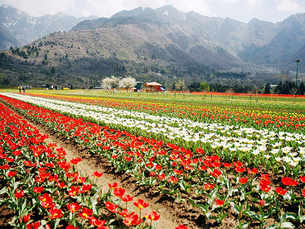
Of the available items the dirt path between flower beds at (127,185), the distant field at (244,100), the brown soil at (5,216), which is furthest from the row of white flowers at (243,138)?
the distant field at (244,100)

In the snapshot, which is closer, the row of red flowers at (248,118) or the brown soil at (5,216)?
the brown soil at (5,216)

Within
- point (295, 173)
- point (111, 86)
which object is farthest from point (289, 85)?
point (295, 173)

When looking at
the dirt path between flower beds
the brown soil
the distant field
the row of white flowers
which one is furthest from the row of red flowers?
the brown soil

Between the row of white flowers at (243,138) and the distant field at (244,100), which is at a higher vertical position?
the distant field at (244,100)

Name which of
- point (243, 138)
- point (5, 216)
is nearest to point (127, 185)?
point (5, 216)

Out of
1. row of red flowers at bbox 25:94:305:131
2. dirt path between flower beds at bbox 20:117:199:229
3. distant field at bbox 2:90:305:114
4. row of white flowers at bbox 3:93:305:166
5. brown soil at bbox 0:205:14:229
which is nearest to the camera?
brown soil at bbox 0:205:14:229

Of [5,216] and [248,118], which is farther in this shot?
[248,118]

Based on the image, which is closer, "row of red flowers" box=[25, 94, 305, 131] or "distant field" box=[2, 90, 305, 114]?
"row of red flowers" box=[25, 94, 305, 131]

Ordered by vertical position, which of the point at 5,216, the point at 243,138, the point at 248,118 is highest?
the point at 248,118

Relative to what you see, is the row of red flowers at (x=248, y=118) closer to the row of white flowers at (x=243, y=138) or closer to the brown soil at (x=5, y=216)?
the row of white flowers at (x=243, y=138)

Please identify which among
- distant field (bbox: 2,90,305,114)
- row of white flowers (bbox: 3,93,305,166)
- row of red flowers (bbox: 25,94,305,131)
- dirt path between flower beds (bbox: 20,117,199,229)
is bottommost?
dirt path between flower beds (bbox: 20,117,199,229)

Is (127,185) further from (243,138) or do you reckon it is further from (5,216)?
(243,138)

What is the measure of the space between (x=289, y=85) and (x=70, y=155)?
88897 millimetres

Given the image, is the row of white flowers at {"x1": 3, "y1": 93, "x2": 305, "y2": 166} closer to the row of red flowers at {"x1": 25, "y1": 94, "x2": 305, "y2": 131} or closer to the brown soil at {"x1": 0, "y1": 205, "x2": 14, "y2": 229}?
the row of red flowers at {"x1": 25, "y1": 94, "x2": 305, "y2": 131}
